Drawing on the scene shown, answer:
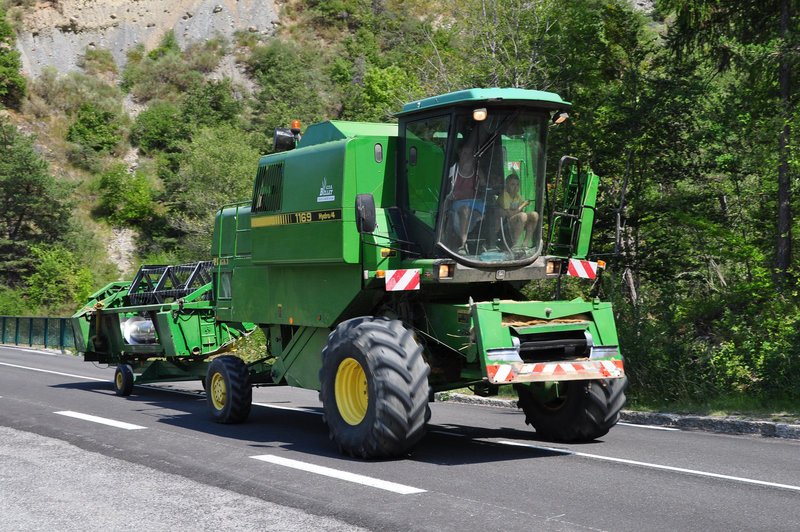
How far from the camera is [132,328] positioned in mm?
15344

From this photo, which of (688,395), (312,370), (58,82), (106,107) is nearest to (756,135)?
(688,395)

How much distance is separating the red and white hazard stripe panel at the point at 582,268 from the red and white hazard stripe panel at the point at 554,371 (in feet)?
4.27

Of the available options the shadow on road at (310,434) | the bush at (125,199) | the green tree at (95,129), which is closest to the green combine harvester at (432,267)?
the shadow on road at (310,434)

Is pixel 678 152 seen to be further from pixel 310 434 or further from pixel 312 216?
pixel 310 434

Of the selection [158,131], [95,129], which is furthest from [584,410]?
[95,129]

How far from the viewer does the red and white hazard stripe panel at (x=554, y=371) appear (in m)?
7.96

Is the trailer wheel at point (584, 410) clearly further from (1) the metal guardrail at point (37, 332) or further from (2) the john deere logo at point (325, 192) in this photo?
(1) the metal guardrail at point (37, 332)

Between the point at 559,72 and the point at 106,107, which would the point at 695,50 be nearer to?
the point at 559,72

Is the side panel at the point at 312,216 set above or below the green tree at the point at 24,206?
below

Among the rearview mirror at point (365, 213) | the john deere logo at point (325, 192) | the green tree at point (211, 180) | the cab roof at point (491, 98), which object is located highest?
the green tree at point (211, 180)

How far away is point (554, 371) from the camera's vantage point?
8.25 metres

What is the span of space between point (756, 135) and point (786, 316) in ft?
11.5

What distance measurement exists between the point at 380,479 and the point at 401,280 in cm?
232

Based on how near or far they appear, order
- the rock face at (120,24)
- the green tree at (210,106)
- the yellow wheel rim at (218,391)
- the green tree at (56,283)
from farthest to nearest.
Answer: the rock face at (120,24) → the green tree at (210,106) → the green tree at (56,283) → the yellow wheel rim at (218,391)
